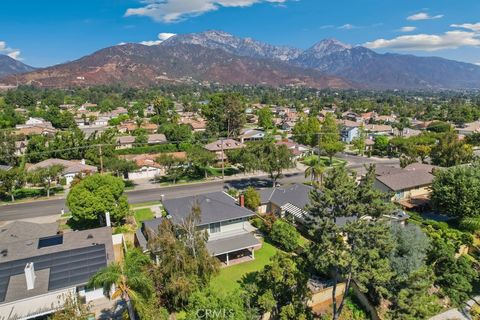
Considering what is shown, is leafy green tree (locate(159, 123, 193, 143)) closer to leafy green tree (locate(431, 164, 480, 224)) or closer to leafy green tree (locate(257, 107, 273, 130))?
leafy green tree (locate(257, 107, 273, 130))

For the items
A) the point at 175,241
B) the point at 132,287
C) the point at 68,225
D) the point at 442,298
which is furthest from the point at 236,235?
the point at 68,225

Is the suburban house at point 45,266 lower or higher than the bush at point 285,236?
higher

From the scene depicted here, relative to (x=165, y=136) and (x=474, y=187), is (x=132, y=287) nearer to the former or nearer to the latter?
(x=474, y=187)

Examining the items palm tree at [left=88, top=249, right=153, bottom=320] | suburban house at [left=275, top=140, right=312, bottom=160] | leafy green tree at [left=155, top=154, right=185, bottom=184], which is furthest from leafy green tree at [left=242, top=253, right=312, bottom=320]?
suburban house at [left=275, top=140, right=312, bottom=160]

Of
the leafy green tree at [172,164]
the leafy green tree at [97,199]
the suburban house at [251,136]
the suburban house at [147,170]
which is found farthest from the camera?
the suburban house at [251,136]

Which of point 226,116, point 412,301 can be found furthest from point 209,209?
point 226,116

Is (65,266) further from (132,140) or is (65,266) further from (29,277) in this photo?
(132,140)

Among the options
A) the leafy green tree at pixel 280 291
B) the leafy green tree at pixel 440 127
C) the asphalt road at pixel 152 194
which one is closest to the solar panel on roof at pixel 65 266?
the leafy green tree at pixel 280 291

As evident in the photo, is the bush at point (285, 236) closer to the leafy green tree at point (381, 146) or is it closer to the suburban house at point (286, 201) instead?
the suburban house at point (286, 201)
